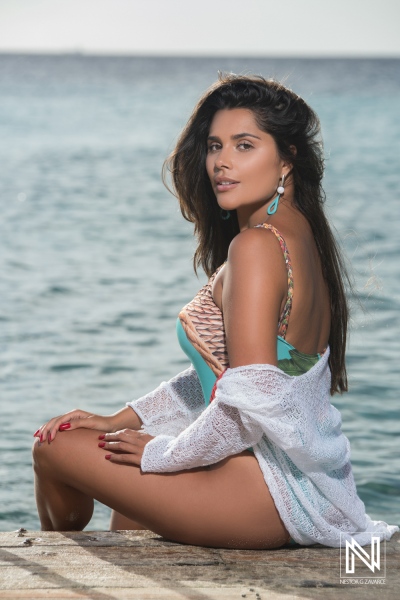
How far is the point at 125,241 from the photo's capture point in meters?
12.6

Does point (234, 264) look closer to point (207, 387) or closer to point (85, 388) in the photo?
point (207, 387)

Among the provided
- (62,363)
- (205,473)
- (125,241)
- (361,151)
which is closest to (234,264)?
(205,473)

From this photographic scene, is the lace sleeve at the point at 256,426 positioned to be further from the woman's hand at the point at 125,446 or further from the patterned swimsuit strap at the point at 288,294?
the patterned swimsuit strap at the point at 288,294

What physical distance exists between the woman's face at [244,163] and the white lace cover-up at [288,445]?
521 mm

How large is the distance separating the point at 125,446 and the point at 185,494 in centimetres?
21

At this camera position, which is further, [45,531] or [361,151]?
[361,151]

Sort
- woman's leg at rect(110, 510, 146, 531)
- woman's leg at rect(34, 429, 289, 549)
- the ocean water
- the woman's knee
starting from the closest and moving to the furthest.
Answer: woman's leg at rect(34, 429, 289, 549) < the woman's knee < woman's leg at rect(110, 510, 146, 531) < the ocean water

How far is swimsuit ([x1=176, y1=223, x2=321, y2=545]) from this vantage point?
2.90 metres

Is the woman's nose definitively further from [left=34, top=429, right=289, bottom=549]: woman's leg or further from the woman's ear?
[left=34, top=429, right=289, bottom=549]: woman's leg

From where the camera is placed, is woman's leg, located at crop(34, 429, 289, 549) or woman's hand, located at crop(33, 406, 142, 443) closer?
woman's leg, located at crop(34, 429, 289, 549)

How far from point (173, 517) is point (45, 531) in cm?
42

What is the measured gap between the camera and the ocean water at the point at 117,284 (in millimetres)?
6008

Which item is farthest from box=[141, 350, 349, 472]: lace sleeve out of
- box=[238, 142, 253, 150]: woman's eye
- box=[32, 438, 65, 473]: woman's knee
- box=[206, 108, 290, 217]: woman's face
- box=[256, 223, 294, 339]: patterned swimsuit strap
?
box=[238, 142, 253, 150]: woman's eye

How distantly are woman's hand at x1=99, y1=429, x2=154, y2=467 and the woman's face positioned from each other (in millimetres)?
715
